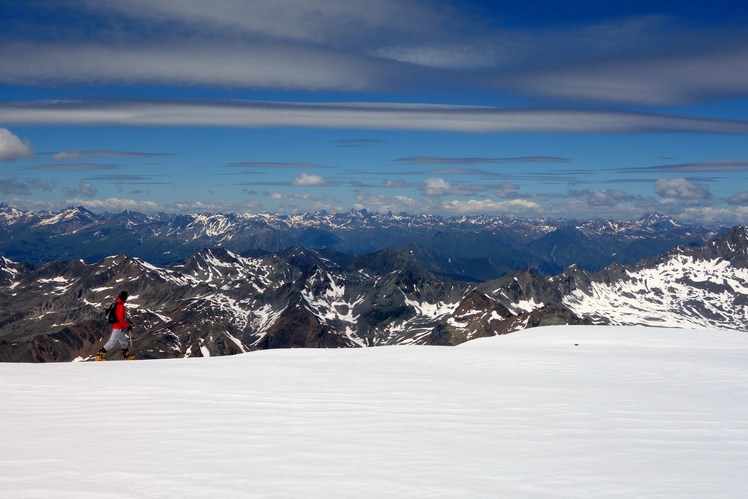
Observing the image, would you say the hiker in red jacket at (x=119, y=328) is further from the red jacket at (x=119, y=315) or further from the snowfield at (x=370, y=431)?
the snowfield at (x=370, y=431)

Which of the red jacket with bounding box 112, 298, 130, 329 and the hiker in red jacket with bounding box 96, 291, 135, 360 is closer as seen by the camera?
the hiker in red jacket with bounding box 96, 291, 135, 360

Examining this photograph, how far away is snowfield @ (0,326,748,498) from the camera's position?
8.77 metres

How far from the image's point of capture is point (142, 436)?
36.5 feet

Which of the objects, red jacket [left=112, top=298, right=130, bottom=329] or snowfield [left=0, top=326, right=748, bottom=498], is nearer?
snowfield [left=0, top=326, right=748, bottom=498]

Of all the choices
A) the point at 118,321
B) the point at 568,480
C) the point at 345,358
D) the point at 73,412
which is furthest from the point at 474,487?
the point at 118,321

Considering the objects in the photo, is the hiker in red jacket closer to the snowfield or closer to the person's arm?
the person's arm

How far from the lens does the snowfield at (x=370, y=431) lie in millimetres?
8773

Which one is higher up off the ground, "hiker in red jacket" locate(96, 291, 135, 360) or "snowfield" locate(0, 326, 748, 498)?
"snowfield" locate(0, 326, 748, 498)

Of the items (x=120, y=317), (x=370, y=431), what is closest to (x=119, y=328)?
(x=120, y=317)

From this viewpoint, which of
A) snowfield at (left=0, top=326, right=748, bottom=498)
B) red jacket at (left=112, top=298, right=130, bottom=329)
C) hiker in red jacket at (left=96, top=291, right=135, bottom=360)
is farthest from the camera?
red jacket at (left=112, top=298, right=130, bottom=329)

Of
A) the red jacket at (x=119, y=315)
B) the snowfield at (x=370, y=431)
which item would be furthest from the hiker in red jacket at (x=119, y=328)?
the snowfield at (x=370, y=431)

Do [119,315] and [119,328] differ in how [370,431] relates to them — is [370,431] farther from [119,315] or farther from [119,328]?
[119,315]

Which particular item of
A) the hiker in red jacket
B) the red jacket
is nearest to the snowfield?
the hiker in red jacket

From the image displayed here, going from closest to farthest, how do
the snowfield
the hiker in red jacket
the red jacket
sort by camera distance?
the snowfield < the hiker in red jacket < the red jacket
